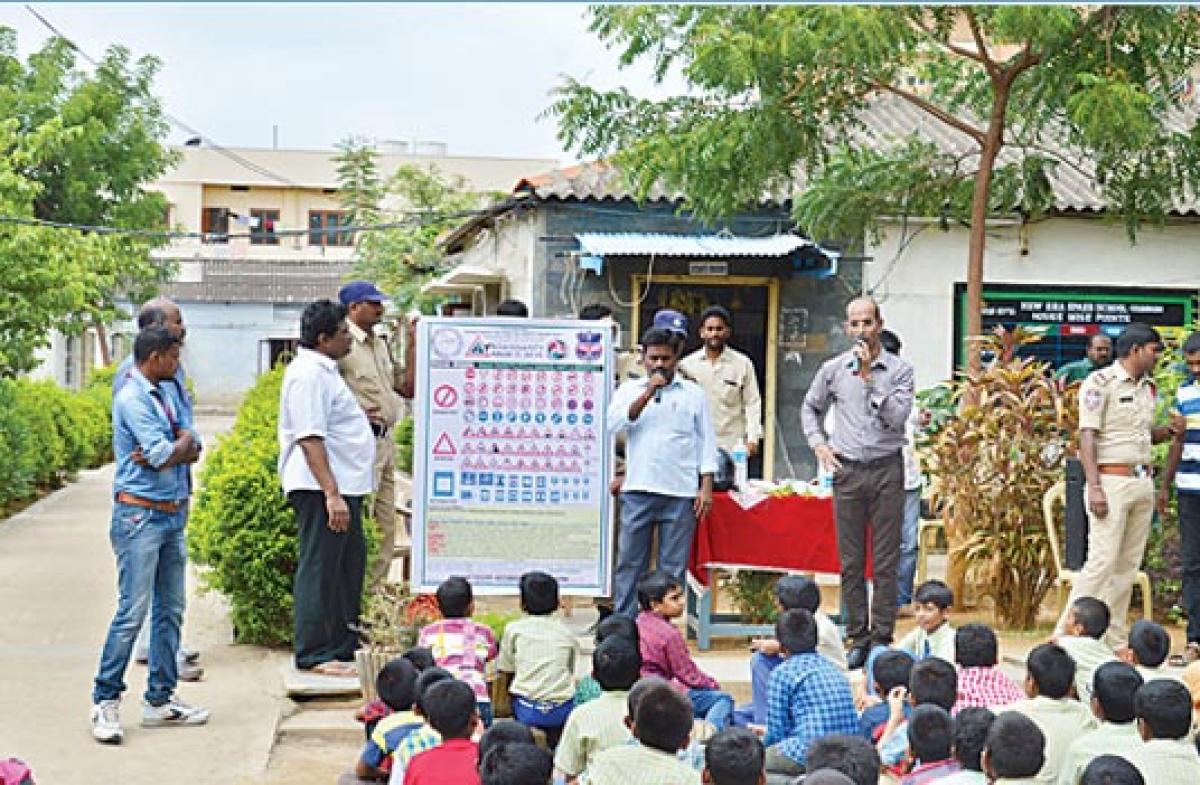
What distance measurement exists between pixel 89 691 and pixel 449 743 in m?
3.81

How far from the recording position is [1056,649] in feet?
20.3

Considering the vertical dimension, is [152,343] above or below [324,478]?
above

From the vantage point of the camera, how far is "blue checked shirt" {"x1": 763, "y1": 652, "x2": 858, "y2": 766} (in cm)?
657

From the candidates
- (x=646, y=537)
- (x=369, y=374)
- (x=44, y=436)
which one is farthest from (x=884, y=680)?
(x=44, y=436)

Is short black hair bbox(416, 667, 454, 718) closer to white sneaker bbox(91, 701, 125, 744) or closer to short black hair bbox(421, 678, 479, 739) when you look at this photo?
short black hair bbox(421, 678, 479, 739)

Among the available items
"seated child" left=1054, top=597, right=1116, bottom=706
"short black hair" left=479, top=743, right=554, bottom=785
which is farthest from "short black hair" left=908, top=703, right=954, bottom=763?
"seated child" left=1054, top=597, right=1116, bottom=706

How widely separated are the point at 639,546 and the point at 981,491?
2.68m

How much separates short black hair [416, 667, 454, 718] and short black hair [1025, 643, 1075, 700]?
6.77 feet

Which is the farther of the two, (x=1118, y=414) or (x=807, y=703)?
(x=1118, y=414)

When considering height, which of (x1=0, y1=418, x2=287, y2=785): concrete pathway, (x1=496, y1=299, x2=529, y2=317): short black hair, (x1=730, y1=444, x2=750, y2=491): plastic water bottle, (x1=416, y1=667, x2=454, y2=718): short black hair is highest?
(x1=496, y1=299, x2=529, y2=317): short black hair

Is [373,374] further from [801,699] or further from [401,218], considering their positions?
[401,218]

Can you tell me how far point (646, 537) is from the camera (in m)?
9.39

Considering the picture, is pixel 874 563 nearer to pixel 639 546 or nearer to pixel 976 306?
pixel 639 546

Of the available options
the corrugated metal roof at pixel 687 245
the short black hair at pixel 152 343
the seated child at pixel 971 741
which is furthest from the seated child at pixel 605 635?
the corrugated metal roof at pixel 687 245
